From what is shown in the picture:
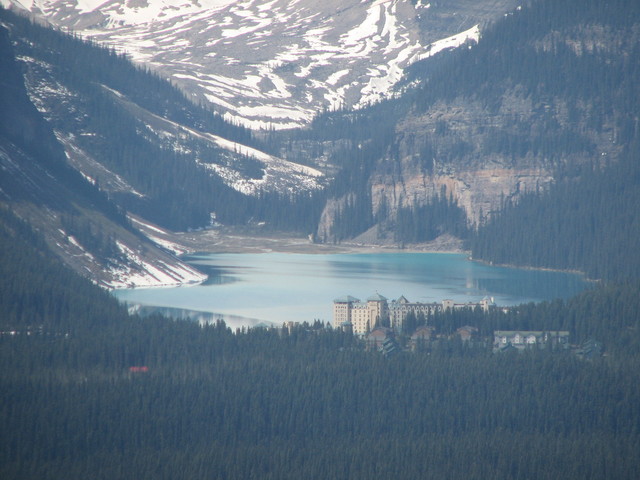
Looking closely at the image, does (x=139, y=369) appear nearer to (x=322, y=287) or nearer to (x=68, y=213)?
(x=322, y=287)

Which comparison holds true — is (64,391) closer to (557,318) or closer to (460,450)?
→ (460,450)

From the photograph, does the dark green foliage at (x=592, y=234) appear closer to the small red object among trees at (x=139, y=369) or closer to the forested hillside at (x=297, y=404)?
the forested hillside at (x=297, y=404)

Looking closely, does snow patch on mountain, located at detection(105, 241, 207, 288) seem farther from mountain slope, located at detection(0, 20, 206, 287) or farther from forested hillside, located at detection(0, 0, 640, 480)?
forested hillside, located at detection(0, 0, 640, 480)

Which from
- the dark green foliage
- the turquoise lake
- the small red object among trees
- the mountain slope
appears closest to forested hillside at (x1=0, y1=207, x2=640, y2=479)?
the small red object among trees

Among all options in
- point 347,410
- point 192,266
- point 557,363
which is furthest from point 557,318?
point 192,266

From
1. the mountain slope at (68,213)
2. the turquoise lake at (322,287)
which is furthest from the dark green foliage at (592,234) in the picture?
the mountain slope at (68,213)
